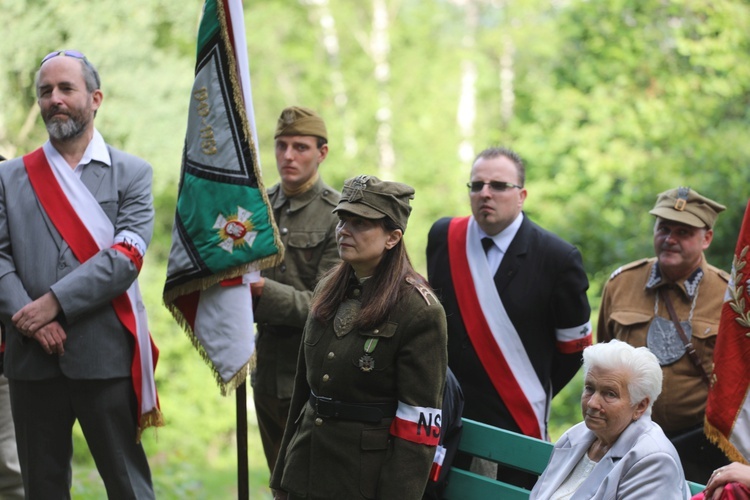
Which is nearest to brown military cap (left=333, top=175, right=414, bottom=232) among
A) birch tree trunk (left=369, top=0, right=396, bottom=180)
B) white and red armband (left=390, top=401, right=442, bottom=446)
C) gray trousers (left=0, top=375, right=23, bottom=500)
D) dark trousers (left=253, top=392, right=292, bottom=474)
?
white and red armband (left=390, top=401, right=442, bottom=446)

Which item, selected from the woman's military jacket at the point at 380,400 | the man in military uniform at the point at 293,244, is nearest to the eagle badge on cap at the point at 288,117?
the man in military uniform at the point at 293,244

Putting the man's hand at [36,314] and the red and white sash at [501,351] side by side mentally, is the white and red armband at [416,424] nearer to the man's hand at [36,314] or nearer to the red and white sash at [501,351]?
the red and white sash at [501,351]

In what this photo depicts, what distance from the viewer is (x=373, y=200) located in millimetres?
3666

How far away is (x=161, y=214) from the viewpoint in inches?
882

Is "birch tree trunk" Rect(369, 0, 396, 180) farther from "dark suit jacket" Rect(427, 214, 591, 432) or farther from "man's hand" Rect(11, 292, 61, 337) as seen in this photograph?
"man's hand" Rect(11, 292, 61, 337)

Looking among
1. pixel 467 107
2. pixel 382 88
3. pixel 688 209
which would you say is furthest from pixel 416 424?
pixel 467 107

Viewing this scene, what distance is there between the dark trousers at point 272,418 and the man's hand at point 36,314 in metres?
1.26

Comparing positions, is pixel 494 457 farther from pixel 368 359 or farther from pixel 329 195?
pixel 329 195

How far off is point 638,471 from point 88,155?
2910 mm

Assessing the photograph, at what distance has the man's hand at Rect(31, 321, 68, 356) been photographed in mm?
4441

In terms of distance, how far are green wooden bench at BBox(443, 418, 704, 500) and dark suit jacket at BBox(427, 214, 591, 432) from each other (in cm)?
70

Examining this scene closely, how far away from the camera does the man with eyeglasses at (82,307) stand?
14.9ft

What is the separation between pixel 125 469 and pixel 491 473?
1.71 m

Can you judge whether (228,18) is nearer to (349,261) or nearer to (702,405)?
(349,261)
